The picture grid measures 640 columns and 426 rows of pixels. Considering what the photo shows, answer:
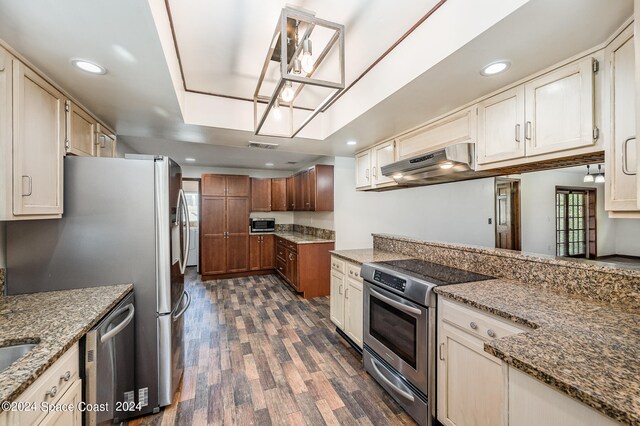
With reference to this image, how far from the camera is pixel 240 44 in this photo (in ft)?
5.71

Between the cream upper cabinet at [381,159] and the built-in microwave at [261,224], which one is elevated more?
the cream upper cabinet at [381,159]

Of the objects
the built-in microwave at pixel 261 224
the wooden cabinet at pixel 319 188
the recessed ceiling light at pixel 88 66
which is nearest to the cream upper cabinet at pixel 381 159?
the wooden cabinet at pixel 319 188

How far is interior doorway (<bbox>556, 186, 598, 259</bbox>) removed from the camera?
5.55m

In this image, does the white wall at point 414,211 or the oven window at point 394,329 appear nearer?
the oven window at point 394,329

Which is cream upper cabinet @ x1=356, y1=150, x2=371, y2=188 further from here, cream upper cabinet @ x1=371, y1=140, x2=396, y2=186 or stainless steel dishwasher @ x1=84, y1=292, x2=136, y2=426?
stainless steel dishwasher @ x1=84, y1=292, x2=136, y2=426

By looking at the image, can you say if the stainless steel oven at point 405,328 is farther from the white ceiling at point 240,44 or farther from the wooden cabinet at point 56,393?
the wooden cabinet at point 56,393

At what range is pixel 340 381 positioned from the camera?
85.1 inches

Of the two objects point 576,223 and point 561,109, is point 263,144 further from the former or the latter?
point 576,223

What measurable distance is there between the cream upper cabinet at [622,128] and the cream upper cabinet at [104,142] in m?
3.46

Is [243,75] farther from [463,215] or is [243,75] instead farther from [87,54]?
[463,215]

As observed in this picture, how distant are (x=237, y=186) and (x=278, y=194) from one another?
35.9 inches

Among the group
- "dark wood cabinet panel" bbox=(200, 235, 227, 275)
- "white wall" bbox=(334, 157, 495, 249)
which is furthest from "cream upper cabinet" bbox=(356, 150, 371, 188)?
"dark wood cabinet panel" bbox=(200, 235, 227, 275)

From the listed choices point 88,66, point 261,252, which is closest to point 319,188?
point 261,252

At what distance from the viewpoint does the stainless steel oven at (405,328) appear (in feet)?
5.38
